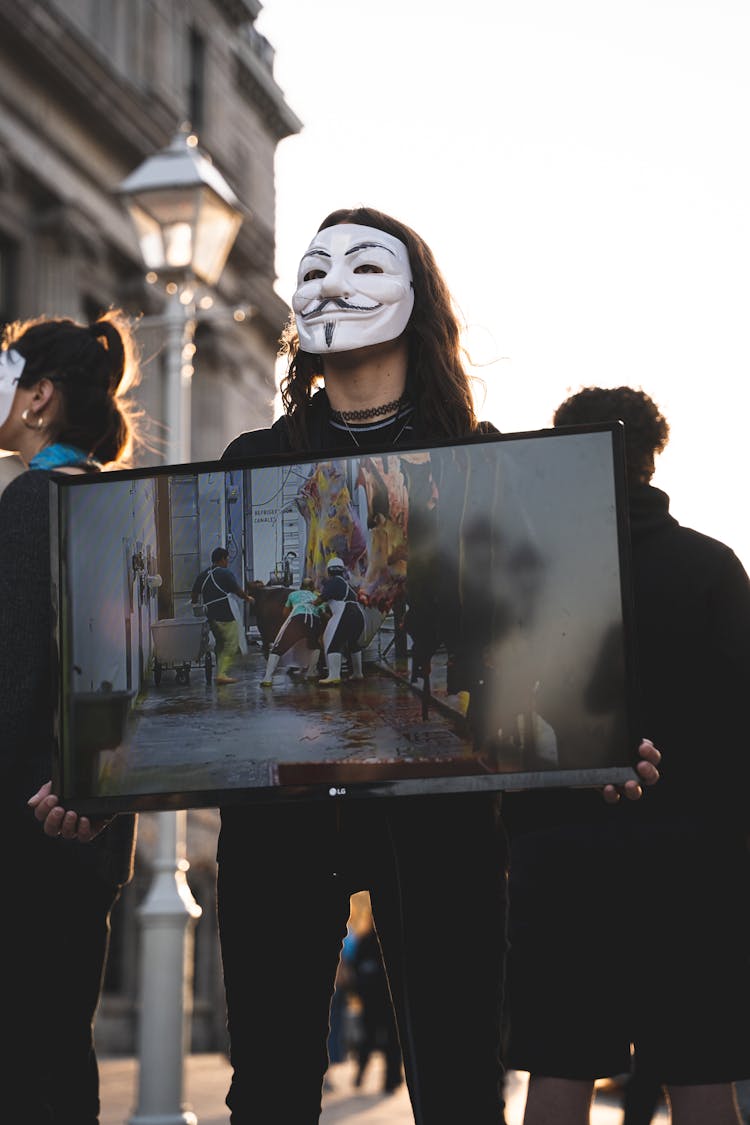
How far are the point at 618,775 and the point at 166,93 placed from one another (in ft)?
80.9

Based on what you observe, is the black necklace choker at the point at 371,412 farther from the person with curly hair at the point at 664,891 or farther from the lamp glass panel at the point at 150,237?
the lamp glass panel at the point at 150,237

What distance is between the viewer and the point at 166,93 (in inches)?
1016

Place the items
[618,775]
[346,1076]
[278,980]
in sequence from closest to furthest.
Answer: [618,775] → [278,980] → [346,1076]

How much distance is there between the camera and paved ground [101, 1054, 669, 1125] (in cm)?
1125

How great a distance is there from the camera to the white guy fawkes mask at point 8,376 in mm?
4012

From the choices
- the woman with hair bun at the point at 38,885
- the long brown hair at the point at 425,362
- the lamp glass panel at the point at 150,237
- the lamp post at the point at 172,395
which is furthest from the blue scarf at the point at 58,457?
the lamp glass panel at the point at 150,237

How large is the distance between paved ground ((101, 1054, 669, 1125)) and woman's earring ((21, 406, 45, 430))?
5677 mm

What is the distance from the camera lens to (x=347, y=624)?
2859 millimetres

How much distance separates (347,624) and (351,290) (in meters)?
0.82

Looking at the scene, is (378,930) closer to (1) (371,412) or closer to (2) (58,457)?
(1) (371,412)

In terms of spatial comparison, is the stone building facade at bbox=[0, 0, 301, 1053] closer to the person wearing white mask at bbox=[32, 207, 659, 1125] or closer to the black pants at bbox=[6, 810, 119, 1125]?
the black pants at bbox=[6, 810, 119, 1125]

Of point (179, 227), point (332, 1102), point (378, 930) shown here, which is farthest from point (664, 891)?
point (332, 1102)

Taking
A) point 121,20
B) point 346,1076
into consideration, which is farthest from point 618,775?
point 121,20

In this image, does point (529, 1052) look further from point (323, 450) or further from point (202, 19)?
point (202, 19)
